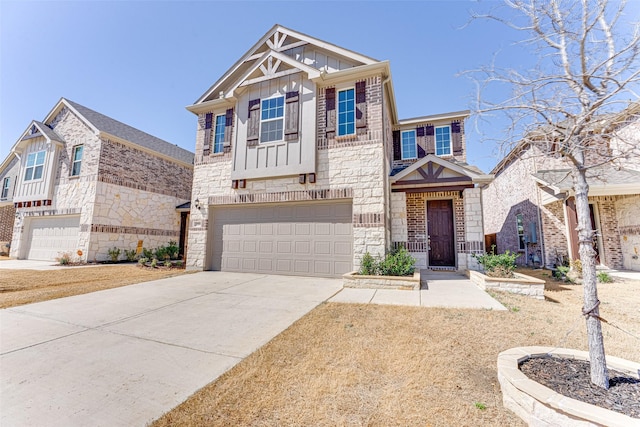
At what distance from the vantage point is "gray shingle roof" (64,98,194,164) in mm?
13719

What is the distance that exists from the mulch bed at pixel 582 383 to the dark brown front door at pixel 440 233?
7437 millimetres

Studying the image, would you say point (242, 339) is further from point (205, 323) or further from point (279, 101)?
point (279, 101)

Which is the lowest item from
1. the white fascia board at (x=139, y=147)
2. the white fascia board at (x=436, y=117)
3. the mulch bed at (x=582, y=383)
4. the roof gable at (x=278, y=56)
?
the mulch bed at (x=582, y=383)

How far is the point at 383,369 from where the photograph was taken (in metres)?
2.84

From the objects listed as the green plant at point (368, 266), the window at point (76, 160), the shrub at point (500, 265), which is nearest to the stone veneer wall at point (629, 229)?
the shrub at point (500, 265)

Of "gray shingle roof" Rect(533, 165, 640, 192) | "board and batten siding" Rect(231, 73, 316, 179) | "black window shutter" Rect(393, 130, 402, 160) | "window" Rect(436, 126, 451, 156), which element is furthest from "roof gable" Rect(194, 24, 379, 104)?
"gray shingle roof" Rect(533, 165, 640, 192)

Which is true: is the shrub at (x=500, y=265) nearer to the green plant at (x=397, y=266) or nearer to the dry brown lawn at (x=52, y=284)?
the green plant at (x=397, y=266)

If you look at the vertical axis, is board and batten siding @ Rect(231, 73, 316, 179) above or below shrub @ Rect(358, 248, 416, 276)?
above

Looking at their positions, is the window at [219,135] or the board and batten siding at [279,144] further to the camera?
the window at [219,135]

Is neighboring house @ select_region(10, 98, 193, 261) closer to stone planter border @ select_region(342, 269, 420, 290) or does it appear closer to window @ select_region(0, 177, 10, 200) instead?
window @ select_region(0, 177, 10, 200)

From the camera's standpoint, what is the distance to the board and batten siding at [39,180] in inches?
552

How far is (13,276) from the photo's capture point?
28.4 ft

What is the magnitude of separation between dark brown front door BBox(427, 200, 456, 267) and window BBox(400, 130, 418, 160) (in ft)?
Result: 10.3

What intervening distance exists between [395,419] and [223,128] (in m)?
10.6
